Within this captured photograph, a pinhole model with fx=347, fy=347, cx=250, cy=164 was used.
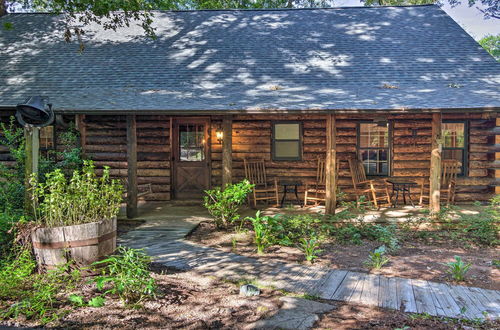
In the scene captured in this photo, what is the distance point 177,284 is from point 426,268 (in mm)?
3023

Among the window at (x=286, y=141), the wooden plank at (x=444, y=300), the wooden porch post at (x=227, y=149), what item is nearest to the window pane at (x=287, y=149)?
the window at (x=286, y=141)

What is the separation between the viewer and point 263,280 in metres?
3.78

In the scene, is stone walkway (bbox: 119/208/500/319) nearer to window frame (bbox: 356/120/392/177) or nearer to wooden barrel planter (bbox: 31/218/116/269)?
wooden barrel planter (bbox: 31/218/116/269)

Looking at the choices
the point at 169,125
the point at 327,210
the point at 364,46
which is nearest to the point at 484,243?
the point at 327,210

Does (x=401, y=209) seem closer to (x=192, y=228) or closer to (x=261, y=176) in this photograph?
(x=261, y=176)

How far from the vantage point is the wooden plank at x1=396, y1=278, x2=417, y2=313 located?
3135 millimetres

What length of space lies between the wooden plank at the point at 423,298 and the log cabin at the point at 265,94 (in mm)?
3093

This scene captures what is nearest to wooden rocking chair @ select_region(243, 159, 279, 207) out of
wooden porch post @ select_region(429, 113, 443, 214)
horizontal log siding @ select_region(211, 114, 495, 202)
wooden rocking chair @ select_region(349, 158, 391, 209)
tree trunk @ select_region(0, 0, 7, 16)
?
horizontal log siding @ select_region(211, 114, 495, 202)

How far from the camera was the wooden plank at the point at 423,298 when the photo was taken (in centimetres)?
310

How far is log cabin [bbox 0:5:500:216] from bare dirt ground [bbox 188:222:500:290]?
1566 millimetres

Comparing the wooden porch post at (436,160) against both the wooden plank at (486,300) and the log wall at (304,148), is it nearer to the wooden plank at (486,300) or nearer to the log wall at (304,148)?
the log wall at (304,148)

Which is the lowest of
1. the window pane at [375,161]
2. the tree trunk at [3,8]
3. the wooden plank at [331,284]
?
the wooden plank at [331,284]

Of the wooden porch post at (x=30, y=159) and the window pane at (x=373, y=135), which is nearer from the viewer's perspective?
the wooden porch post at (x=30, y=159)

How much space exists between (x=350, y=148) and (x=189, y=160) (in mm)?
4162
